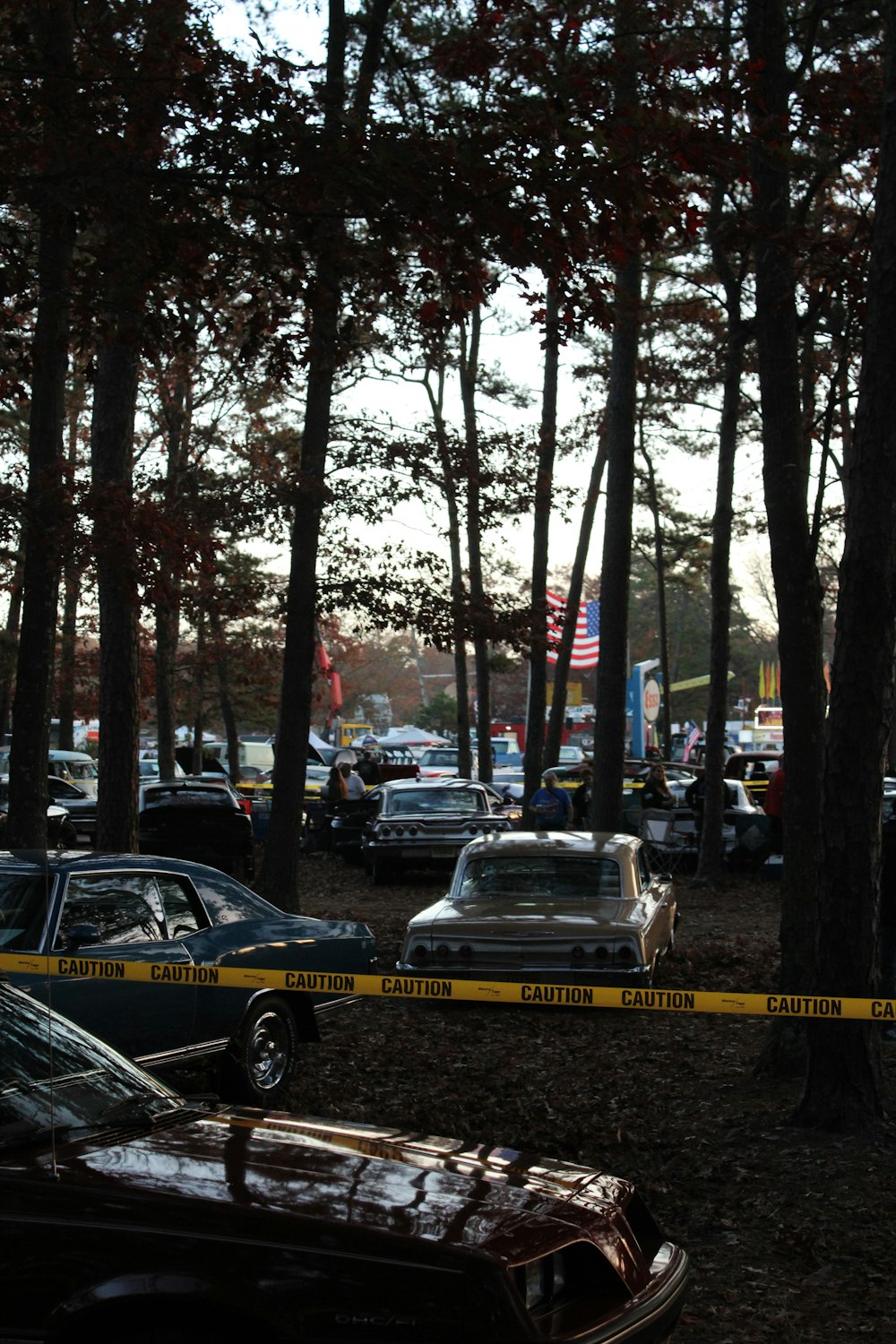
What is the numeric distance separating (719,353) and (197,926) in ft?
40.6

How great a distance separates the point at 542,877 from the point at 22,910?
5399mm

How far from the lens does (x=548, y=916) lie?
11.1 metres

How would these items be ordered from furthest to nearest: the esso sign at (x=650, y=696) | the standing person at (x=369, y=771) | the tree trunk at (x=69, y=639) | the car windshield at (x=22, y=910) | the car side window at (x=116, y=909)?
the esso sign at (x=650, y=696) → the tree trunk at (x=69, y=639) → the standing person at (x=369, y=771) → the car side window at (x=116, y=909) → the car windshield at (x=22, y=910)

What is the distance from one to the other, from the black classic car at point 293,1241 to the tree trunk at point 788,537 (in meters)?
5.29

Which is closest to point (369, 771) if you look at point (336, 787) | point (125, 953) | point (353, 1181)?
point (336, 787)

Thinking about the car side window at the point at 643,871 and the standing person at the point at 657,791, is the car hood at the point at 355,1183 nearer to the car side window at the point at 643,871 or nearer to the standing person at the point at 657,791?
the car side window at the point at 643,871

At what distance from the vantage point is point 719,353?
18.5m

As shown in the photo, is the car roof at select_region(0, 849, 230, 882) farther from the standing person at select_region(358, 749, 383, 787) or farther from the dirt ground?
the standing person at select_region(358, 749, 383, 787)

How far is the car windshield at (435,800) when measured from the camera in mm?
22734

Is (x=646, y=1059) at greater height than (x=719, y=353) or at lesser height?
lesser

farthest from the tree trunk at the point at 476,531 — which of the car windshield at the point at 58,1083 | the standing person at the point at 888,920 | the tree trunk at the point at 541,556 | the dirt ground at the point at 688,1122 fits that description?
the car windshield at the point at 58,1083

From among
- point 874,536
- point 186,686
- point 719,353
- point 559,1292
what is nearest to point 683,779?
point 186,686

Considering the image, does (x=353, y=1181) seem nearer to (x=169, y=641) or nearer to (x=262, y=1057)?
(x=262, y=1057)

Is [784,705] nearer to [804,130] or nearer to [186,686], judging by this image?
[804,130]
